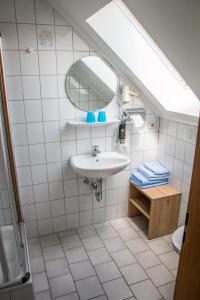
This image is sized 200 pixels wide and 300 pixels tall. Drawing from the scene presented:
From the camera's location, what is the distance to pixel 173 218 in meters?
2.53

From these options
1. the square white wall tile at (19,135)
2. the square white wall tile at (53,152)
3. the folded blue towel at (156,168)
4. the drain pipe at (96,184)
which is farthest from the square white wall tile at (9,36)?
the folded blue towel at (156,168)

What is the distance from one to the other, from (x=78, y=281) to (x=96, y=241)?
0.53 m

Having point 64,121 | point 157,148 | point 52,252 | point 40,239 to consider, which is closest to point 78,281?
point 52,252

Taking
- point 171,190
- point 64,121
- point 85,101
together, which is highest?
point 85,101

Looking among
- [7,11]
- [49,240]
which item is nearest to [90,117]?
[7,11]

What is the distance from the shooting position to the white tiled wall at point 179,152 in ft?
7.45

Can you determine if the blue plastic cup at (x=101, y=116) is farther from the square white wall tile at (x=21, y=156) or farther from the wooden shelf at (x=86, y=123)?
the square white wall tile at (x=21, y=156)

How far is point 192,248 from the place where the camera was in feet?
3.62

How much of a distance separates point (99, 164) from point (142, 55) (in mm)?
1136

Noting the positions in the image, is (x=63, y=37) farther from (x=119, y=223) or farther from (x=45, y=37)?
(x=119, y=223)

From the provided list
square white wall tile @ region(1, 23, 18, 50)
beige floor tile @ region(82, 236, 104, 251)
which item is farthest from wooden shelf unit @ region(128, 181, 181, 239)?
square white wall tile @ region(1, 23, 18, 50)

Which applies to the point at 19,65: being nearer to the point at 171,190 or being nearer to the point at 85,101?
the point at 85,101

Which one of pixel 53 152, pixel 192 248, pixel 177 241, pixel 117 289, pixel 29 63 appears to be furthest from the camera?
pixel 53 152

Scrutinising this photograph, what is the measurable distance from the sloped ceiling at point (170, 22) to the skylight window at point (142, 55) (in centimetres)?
15
